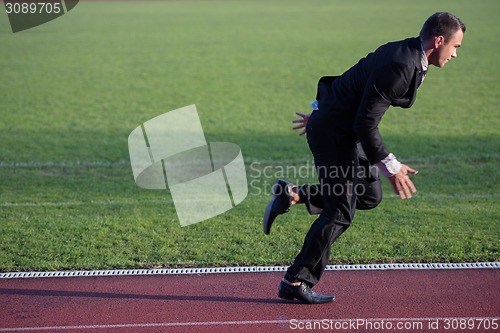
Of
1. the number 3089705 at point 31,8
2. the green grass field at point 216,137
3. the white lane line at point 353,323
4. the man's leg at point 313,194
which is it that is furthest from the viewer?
the number 3089705 at point 31,8

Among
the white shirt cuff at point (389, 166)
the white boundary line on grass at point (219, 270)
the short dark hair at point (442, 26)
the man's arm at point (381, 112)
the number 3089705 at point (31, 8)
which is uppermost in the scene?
the short dark hair at point (442, 26)

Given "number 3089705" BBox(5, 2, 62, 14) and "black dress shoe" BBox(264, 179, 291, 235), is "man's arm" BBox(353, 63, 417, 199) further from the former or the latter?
"number 3089705" BBox(5, 2, 62, 14)

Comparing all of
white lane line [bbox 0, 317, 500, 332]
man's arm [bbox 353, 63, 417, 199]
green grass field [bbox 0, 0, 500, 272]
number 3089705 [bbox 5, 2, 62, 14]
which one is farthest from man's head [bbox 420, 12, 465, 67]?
number 3089705 [bbox 5, 2, 62, 14]

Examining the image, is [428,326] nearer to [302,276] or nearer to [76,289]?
[302,276]

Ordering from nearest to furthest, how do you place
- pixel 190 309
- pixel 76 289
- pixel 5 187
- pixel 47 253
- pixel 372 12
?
pixel 190 309 → pixel 76 289 → pixel 47 253 → pixel 5 187 → pixel 372 12

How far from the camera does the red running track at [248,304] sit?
516 centimetres

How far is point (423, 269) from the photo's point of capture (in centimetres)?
616

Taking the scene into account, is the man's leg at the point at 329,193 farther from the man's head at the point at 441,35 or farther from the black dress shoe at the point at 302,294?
the man's head at the point at 441,35

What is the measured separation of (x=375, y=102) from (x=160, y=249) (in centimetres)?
288

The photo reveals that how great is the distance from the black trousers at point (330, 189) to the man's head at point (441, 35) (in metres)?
0.83

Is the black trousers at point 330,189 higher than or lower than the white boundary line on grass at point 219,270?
higher

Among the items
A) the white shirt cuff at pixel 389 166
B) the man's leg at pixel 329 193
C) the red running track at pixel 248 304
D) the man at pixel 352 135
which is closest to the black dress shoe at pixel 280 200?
the man at pixel 352 135

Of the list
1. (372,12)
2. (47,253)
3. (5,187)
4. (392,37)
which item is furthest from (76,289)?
(372,12)

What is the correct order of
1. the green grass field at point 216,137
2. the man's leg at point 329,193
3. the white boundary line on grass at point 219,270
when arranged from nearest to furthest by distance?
the man's leg at point 329,193
the white boundary line on grass at point 219,270
the green grass field at point 216,137
